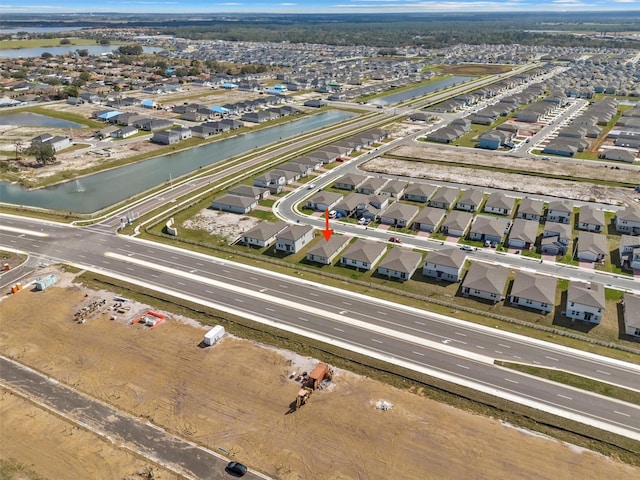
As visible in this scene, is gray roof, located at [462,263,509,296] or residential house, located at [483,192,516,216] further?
residential house, located at [483,192,516,216]

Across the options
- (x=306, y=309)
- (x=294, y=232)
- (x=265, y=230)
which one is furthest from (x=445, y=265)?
(x=265, y=230)

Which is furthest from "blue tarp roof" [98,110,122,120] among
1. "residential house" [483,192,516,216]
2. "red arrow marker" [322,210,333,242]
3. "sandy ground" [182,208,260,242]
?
"residential house" [483,192,516,216]

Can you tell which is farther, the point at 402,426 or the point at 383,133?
the point at 383,133

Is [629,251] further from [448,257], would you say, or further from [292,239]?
[292,239]

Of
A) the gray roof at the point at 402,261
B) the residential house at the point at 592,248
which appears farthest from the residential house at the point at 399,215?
the residential house at the point at 592,248

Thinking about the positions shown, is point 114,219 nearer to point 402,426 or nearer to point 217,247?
point 217,247

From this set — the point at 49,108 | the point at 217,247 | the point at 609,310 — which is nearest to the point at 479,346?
the point at 609,310

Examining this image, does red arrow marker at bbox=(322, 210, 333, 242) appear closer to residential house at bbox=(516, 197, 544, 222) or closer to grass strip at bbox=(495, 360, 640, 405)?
grass strip at bbox=(495, 360, 640, 405)
